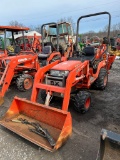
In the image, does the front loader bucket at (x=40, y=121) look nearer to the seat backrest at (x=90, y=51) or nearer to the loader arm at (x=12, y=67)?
the loader arm at (x=12, y=67)

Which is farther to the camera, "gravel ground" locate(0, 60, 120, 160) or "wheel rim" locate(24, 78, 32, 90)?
"wheel rim" locate(24, 78, 32, 90)

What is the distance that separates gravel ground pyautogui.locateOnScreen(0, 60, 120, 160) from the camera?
2812 millimetres

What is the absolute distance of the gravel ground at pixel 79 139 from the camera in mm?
2812

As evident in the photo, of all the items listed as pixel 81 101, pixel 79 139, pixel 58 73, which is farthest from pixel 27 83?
pixel 79 139

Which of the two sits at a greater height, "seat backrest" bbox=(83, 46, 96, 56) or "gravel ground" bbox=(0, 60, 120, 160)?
"seat backrest" bbox=(83, 46, 96, 56)

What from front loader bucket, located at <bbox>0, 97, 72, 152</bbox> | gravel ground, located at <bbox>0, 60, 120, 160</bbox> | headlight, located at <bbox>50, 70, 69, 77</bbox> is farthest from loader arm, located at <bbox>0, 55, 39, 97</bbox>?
headlight, located at <bbox>50, 70, 69, 77</bbox>

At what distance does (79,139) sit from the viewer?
10.5 ft

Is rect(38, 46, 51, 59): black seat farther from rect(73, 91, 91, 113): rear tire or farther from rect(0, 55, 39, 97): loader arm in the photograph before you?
rect(73, 91, 91, 113): rear tire

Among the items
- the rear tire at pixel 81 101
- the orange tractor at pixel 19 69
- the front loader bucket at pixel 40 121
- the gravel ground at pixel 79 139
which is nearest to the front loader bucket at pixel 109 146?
the gravel ground at pixel 79 139

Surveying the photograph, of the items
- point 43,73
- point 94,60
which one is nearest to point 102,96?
point 94,60

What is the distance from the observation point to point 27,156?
9.26 ft

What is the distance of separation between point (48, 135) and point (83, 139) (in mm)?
A: 661

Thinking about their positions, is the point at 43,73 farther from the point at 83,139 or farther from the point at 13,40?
the point at 13,40

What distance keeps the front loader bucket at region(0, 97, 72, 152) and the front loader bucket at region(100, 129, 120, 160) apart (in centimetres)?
82
